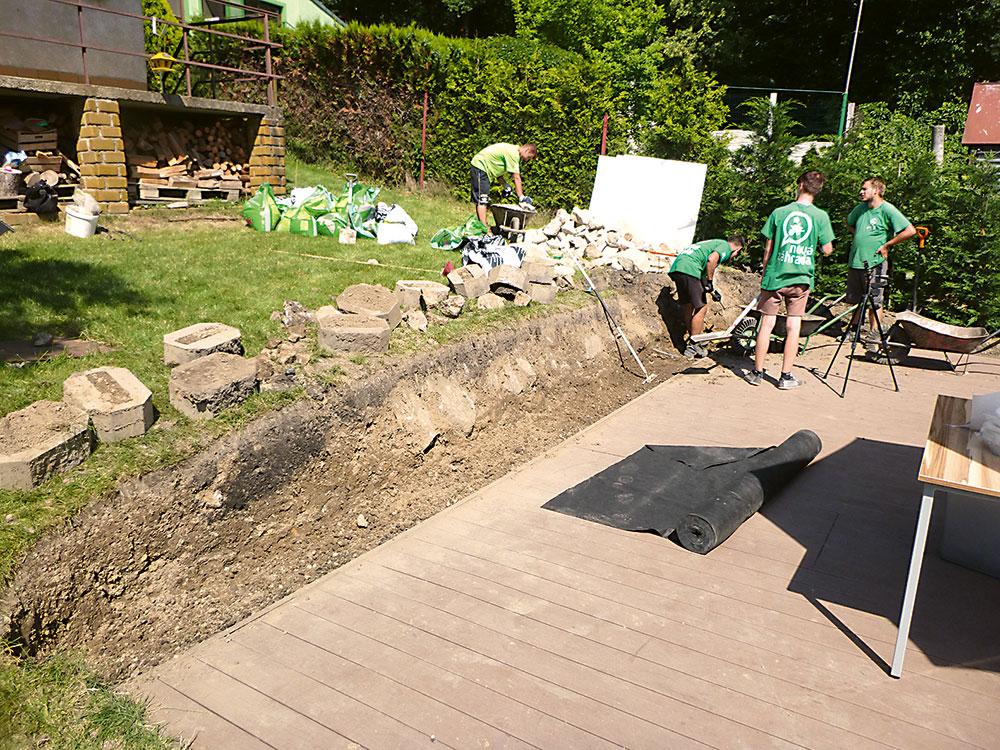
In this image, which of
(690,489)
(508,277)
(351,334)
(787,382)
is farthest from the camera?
(508,277)

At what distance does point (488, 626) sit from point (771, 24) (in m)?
27.1

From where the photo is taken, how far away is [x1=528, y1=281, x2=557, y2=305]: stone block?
7852 millimetres

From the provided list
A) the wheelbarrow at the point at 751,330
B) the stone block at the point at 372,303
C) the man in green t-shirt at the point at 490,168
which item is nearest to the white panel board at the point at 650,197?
the man in green t-shirt at the point at 490,168

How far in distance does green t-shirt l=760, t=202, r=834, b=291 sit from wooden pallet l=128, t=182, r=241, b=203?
8.26 meters

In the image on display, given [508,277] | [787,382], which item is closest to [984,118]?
[787,382]

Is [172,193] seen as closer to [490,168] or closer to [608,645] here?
[490,168]

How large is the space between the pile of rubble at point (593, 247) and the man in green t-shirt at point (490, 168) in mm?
664

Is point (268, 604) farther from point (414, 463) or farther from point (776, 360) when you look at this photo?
point (776, 360)

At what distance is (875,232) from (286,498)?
6656mm

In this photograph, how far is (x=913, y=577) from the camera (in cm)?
289

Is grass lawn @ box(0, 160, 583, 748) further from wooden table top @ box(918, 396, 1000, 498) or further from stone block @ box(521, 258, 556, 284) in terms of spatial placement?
wooden table top @ box(918, 396, 1000, 498)

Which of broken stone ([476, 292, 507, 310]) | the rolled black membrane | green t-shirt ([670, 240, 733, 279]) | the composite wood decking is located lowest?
the composite wood decking

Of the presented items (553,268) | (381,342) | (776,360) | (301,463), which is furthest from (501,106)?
(301,463)

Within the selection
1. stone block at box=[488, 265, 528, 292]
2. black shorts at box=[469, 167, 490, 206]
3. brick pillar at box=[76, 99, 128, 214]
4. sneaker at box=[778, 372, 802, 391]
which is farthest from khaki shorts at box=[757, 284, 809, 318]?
brick pillar at box=[76, 99, 128, 214]
